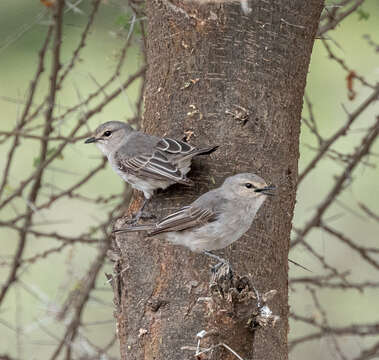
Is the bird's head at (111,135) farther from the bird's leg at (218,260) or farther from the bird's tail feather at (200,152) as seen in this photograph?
the bird's leg at (218,260)

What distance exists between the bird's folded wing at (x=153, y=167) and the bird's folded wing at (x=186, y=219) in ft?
0.52

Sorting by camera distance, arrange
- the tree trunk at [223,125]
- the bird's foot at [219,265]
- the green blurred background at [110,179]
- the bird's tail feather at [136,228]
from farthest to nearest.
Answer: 1. the green blurred background at [110,179]
2. the bird's tail feather at [136,228]
3. the tree trunk at [223,125]
4. the bird's foot at [219,265]

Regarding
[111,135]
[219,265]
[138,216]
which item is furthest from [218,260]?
[111,135]

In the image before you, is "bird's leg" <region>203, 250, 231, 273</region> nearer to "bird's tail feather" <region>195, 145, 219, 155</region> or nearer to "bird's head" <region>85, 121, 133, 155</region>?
"bird's tail feather" <region>195, 145, 219, 155</region>

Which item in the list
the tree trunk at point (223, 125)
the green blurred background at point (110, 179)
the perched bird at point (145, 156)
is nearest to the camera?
the tree trunk at point (223, 125)

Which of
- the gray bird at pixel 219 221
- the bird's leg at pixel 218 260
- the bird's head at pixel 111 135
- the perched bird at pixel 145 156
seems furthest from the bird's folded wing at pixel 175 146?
the bird's head at pixel 111 135

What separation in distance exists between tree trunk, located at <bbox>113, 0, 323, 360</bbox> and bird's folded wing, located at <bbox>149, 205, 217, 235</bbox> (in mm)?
108

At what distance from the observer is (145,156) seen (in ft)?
15.1

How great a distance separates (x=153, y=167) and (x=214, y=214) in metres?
0.61

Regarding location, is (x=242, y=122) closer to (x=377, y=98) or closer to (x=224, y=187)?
(x=224, y=187)

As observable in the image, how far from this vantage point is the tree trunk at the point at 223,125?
3699 millimetres

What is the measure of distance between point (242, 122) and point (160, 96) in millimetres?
532

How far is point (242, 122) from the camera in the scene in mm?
4105

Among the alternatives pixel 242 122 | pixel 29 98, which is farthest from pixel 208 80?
pixel 29 98
